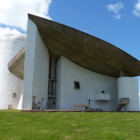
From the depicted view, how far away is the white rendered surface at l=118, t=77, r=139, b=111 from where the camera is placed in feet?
68.7

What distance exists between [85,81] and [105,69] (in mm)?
2884

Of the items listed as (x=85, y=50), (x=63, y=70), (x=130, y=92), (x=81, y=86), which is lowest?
(x=130, y=92)

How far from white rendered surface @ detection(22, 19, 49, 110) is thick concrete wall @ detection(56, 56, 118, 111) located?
2603 millimetres

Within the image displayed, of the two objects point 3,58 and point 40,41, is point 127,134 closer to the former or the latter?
point 40,41

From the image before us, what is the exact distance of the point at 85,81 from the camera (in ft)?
75.1

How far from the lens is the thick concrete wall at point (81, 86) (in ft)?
68.0

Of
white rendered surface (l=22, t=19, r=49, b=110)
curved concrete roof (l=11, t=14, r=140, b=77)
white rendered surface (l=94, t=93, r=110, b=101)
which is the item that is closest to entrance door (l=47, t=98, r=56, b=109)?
white rendered surface (l=22, t=19, r=49, b=110)

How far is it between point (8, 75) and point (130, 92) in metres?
15.9

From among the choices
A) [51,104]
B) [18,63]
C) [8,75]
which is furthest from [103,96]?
[8,75]

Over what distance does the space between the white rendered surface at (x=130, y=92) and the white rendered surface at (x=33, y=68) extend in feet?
29.7

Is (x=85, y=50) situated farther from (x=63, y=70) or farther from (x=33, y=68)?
(x=33, y=68)

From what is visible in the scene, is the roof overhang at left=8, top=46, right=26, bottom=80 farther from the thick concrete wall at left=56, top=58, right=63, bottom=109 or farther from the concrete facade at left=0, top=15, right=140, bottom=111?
the thick concrete wall at left=56, top=58, right=63, bottom=109

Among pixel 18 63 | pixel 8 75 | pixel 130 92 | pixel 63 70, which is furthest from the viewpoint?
pixel 8 75

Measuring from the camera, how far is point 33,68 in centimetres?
1587
